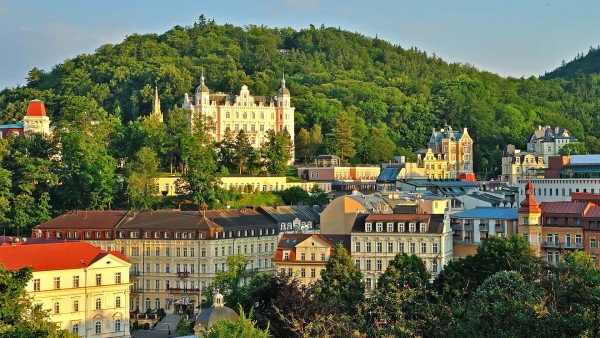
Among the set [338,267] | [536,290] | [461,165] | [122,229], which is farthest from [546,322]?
[461,165]

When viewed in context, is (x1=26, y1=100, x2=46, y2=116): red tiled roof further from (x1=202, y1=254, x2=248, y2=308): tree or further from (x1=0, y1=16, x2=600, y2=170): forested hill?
(x1=202, y1=254, x2=248, y2=308): tree

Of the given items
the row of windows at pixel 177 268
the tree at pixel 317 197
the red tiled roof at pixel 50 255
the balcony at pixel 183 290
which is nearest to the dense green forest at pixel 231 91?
the tree at pixel 317 197

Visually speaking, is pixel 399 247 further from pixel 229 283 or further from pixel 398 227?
pixel 229 283

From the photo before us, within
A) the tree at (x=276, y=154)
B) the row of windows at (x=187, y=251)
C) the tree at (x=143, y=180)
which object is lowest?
the row of windows at (x=187, y=251)

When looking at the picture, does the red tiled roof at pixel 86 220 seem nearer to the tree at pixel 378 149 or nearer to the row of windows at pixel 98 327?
the row of windows at pixel 98 327

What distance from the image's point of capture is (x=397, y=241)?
6406 centimetres

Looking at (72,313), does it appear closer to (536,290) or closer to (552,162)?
(536,290)

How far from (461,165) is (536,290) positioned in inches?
3474

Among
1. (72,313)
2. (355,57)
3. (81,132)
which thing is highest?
(355,57)

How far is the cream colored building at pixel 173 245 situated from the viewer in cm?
7206

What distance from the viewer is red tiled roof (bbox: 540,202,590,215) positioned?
6225 cm

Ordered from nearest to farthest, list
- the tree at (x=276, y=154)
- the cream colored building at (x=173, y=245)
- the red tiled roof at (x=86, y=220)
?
1. the cream colored building at (x=173, y=245)
2. the red tiled roof at (x=86, y=220)
3. the tree at (x=276, y=154)

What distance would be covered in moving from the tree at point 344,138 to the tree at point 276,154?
12512 mm

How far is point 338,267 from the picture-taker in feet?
189
